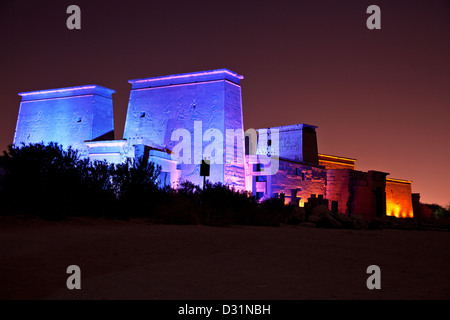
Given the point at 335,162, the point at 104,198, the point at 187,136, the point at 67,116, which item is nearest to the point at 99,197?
the point at 104,198

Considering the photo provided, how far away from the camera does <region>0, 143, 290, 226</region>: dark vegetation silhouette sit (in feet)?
36.4

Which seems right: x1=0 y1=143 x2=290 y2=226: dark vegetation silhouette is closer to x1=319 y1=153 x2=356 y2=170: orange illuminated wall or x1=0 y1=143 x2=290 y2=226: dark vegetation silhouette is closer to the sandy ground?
the sandy ground

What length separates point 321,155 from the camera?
36875 mm

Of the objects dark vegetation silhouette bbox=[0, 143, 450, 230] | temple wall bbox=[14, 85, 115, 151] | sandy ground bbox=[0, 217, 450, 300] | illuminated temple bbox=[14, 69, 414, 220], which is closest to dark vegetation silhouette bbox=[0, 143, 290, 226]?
dark vegetation silhouette bbox=[0, 143, 450, 230]

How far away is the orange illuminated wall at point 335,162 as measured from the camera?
37.0 meters

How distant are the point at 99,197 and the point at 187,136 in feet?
37.1

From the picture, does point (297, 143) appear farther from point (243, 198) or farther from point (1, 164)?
point (1, 164)

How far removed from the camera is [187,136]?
23.5 meters

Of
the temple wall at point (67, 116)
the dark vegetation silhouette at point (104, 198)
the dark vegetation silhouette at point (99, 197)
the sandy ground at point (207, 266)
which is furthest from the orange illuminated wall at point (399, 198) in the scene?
the sandy ground at point (207, 266)

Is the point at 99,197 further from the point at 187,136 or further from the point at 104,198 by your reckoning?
the point at 187,136

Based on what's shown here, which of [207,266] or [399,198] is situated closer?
[207,266]

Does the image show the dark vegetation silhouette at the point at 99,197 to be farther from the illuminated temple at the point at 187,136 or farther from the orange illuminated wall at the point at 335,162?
the orange illuminated wall at the point at 335,162

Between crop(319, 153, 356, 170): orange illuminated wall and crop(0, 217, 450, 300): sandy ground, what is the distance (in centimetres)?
2868
